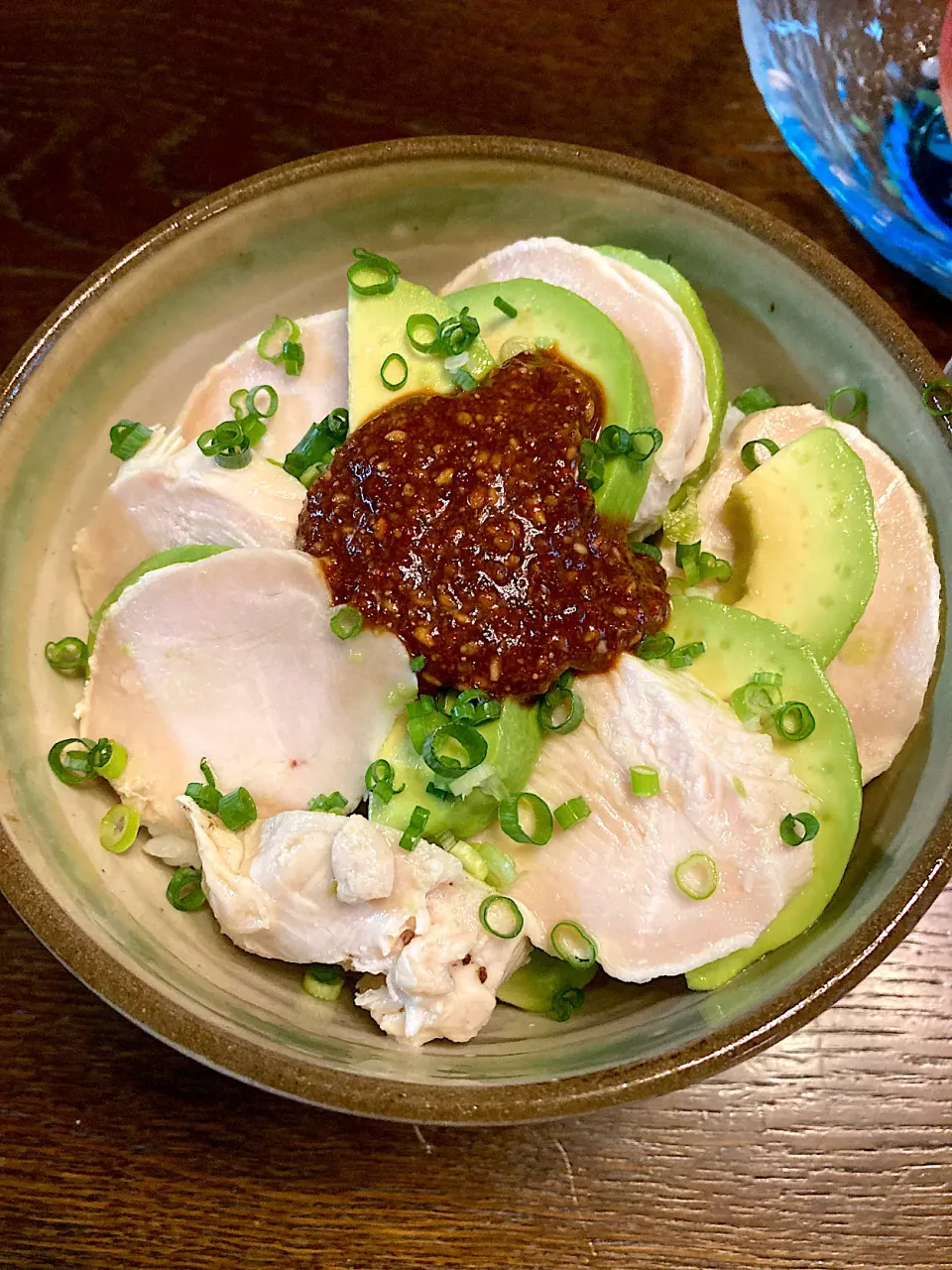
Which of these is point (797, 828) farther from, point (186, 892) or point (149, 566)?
point (149, 566)

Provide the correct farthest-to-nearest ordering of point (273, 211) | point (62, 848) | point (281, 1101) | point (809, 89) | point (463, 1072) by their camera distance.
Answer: point (809, 89) < point (273, 211) < point (281, 1101) < point (62, 848) < point (463, 1072)

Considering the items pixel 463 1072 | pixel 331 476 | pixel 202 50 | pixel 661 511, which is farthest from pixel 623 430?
pixel 202 50

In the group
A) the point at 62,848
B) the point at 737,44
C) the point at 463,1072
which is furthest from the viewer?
the point at 737,44

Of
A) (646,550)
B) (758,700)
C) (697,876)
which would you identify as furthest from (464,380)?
(697,876)

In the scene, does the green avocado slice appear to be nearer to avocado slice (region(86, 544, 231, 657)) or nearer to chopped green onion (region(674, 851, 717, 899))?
chopped green onion (region(674, 851, 717, 899))

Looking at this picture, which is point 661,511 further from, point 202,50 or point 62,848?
point 202,50

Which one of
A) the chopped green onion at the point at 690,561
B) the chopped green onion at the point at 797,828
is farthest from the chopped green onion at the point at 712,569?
the chopped green onion at the point at 797,828

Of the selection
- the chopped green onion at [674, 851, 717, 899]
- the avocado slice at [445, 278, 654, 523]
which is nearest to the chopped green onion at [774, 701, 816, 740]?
the chopped green onion at [674, 851, 717, 899]
